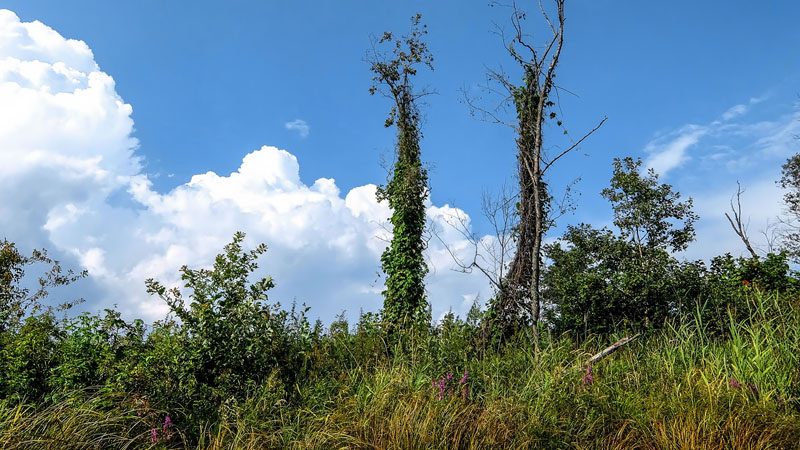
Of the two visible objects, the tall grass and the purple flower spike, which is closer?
the tall grass

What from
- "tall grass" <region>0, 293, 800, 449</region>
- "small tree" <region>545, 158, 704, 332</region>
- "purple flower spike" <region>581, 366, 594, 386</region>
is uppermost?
"small tree" <region>545, 158, 704, 332</region>

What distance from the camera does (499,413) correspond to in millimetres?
4438

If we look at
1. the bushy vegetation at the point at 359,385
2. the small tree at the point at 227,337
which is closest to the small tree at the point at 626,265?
the bushy vegetation at the point at 359,385

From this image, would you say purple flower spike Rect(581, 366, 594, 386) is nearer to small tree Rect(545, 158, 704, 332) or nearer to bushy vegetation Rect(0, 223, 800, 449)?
bushy vegetation Rect(0, 223, 800, 449)

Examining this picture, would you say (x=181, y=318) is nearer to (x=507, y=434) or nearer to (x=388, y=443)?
(x=388, y=443)

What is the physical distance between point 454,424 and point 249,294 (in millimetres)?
2734

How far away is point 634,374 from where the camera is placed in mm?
5688

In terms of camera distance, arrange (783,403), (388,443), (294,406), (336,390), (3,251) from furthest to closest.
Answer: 1. (3,251)
2. (336,390)
3. (294,406)
4. (783,403)
5. (388,443)

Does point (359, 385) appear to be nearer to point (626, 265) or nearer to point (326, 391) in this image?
point (326, 391)

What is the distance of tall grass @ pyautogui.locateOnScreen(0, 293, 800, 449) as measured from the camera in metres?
4.19

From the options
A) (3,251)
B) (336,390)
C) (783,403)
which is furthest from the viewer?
(3,251)

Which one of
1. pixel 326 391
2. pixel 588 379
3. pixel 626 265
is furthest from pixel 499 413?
pixel 626 265

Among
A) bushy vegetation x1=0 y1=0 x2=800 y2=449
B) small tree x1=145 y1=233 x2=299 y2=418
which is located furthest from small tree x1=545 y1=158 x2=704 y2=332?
small tree x1=145 y1=233 x2=299 y2=418

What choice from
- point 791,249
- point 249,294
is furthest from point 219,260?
point 791,249
